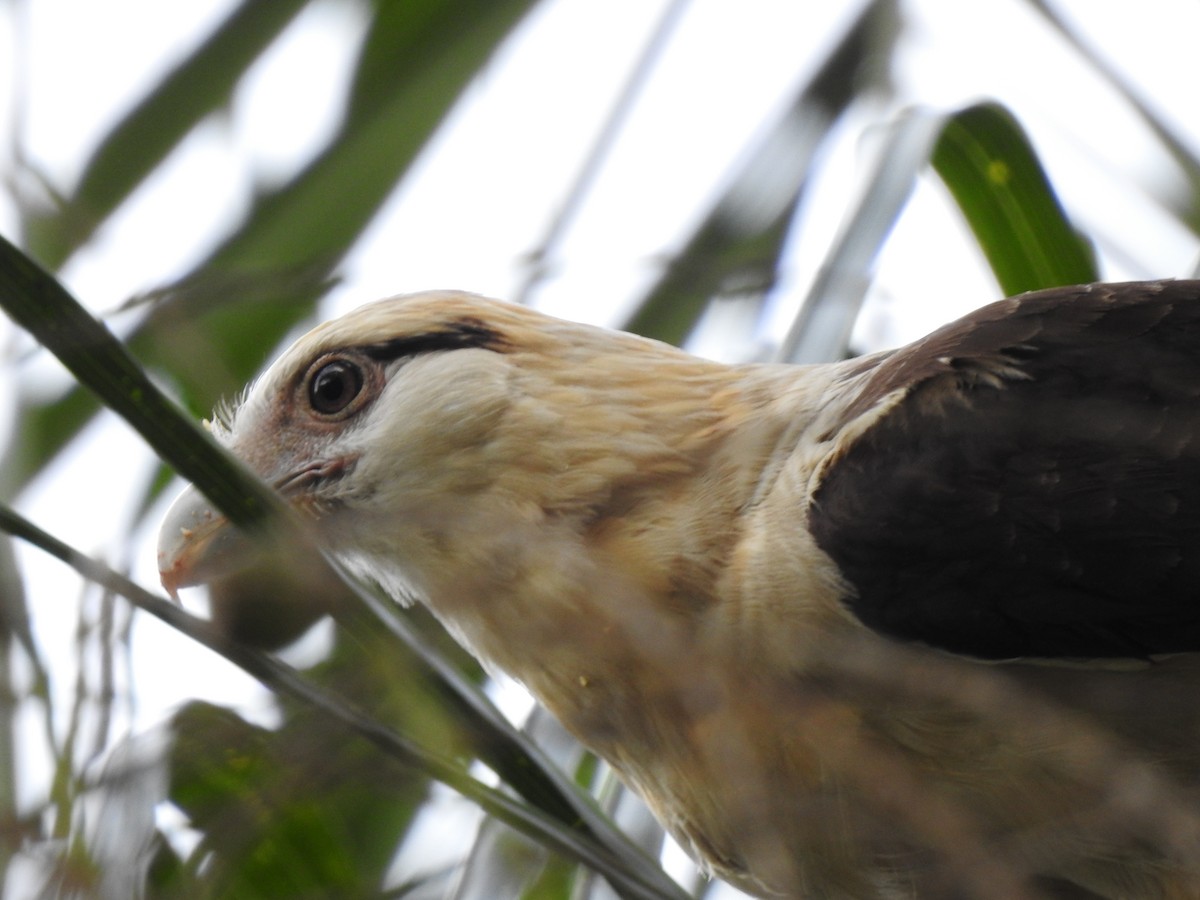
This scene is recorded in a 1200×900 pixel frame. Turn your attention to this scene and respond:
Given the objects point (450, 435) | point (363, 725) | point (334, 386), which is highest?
point (363, 725)

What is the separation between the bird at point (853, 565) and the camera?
6.23 ft

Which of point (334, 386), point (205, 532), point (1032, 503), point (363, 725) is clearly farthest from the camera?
point (334, 386)

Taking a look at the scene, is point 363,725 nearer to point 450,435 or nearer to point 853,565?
point 853,565

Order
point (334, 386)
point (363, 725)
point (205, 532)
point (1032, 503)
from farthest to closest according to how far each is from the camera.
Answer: point (334, 386), point (205, 532), point (1032, 503), point (363, 725)

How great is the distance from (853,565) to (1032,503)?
28 cm

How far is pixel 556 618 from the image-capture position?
2.18 meters

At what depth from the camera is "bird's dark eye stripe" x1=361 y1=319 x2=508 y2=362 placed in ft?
8.91

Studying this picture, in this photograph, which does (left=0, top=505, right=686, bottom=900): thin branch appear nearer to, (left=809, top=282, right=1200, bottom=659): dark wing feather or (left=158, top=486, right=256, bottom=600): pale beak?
(left=809, top=282, right=1200, bottom=659): dark wing feather

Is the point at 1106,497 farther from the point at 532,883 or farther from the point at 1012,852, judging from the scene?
the point at 532,883

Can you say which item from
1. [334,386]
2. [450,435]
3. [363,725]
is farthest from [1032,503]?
[334,386]

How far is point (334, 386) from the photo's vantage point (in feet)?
8.84

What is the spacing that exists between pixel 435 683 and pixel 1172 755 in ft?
4.52

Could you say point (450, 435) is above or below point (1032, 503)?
above

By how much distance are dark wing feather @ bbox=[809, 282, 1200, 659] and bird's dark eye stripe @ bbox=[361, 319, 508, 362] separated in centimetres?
91
